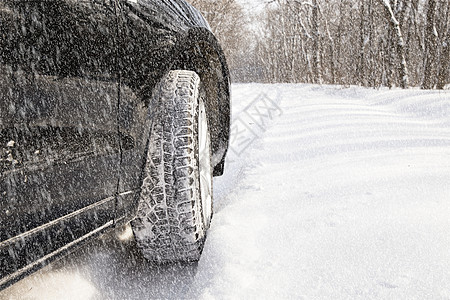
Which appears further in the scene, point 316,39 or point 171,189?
point 316,39

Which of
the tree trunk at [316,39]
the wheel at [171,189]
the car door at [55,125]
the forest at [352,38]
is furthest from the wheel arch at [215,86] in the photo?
the tree trunk at [316,39]

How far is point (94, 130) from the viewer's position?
939mm

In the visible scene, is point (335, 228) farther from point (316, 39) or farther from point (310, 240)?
point (316, 39)

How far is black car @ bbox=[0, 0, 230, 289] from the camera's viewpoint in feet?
2.36

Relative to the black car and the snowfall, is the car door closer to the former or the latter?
the black car

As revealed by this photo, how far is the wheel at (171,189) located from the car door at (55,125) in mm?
174

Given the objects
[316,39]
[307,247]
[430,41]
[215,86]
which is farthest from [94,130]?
[316,39]

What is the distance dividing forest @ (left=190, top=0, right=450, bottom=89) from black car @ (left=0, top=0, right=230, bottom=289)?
12.0 metres

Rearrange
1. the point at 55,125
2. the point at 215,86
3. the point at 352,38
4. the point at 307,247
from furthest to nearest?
the point at 352,38 → the point at 215,86 → the point at 307,247 → the point at 55,125

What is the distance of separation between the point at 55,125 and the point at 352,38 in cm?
3611

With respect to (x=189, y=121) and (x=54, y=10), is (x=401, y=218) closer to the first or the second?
(x=189, y=121)

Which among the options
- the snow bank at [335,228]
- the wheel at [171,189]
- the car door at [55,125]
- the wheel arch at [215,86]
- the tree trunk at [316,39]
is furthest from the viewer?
the tree trunk at [316,39]

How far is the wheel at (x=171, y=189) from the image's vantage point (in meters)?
1.14

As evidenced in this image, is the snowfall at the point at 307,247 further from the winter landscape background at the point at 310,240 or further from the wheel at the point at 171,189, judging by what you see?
the wheel at the point at 171,189
